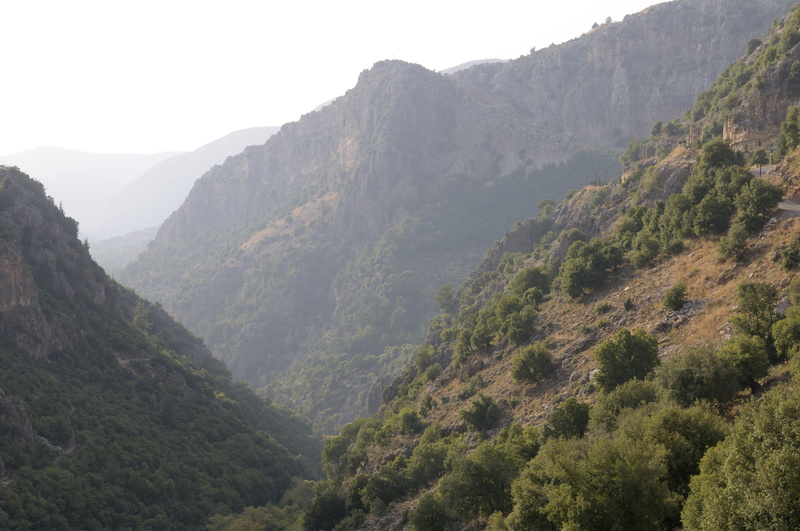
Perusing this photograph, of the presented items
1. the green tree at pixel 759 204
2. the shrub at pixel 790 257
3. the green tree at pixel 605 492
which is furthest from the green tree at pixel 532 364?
the green tree at pixel 605 492

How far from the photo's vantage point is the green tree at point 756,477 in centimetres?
1880

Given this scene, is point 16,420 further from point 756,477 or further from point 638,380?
point 756,477

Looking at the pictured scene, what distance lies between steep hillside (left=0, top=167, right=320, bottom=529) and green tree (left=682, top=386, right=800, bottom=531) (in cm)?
5410

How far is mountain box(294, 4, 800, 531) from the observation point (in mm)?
24719

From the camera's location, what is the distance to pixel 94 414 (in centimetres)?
6912

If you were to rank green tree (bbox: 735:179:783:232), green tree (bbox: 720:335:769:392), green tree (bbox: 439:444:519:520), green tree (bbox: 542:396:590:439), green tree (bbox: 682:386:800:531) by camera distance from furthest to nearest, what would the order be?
green tree (bbox: 735:179:783:232) → green tree (bbox: 542:396:590:439) → green tree (bbox: 439:444:519:520) → green tree (bbox: 720:335:769:392) → green tree (bbox: 682:386:800:531)

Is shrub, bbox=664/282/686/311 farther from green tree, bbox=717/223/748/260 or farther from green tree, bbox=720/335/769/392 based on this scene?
green tree, bbox=720/335/769/392

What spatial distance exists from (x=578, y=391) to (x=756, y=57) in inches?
2979

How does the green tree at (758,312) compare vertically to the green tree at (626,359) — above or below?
above

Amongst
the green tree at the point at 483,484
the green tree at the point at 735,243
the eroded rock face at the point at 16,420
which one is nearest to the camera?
the green tree at the point at 483,484

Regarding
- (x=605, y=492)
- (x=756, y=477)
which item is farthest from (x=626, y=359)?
(x=756, y=477)

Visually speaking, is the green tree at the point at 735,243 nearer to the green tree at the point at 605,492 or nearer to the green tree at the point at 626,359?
the green tree at the point at 626,359

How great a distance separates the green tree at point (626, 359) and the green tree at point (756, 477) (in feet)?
55.6

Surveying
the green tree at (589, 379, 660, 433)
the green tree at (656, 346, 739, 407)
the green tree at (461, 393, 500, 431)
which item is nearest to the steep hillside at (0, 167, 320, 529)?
the green tree at (461, 393, 500, 431)
